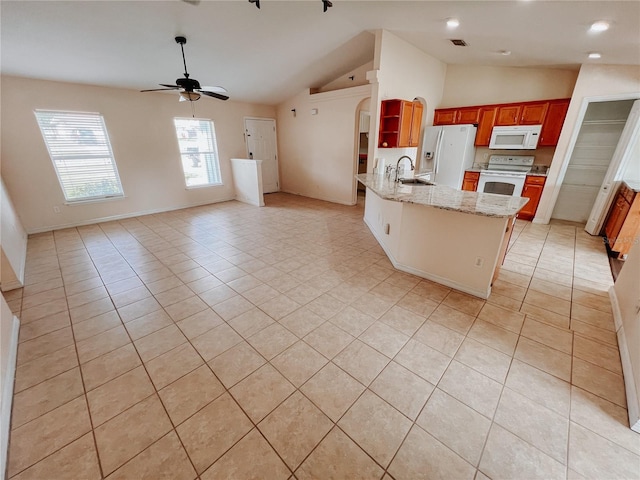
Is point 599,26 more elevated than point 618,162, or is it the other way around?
point 599,26

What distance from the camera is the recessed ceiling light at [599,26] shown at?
2.47 meters

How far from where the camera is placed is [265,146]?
7.07m

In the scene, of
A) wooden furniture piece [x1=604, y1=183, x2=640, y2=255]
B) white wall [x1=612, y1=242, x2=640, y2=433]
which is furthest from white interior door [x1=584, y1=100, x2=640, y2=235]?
white wall [x1=612, y1=242, x2=640, y2=433]

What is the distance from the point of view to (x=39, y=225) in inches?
170

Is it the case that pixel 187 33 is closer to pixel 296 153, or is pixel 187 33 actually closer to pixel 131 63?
pixel 131 63

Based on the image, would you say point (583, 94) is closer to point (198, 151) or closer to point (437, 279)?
point (437, 279)

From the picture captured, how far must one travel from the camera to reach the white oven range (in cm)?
466

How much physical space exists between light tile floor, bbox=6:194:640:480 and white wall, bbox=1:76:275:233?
2057mm

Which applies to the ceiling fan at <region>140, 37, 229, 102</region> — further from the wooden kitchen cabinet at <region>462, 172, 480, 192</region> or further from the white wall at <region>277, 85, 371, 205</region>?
the wooden kitchen cabinet at <region>462, 172, 480, 192</region>

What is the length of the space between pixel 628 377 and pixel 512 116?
15.4 feet

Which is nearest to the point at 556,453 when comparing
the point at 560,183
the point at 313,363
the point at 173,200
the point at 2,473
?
the point at 313,363

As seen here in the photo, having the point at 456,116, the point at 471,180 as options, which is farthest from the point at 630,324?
the point at 456,116

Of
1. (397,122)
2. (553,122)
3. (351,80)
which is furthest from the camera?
(351,80)

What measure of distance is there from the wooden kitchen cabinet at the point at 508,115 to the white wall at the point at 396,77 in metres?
1.28
